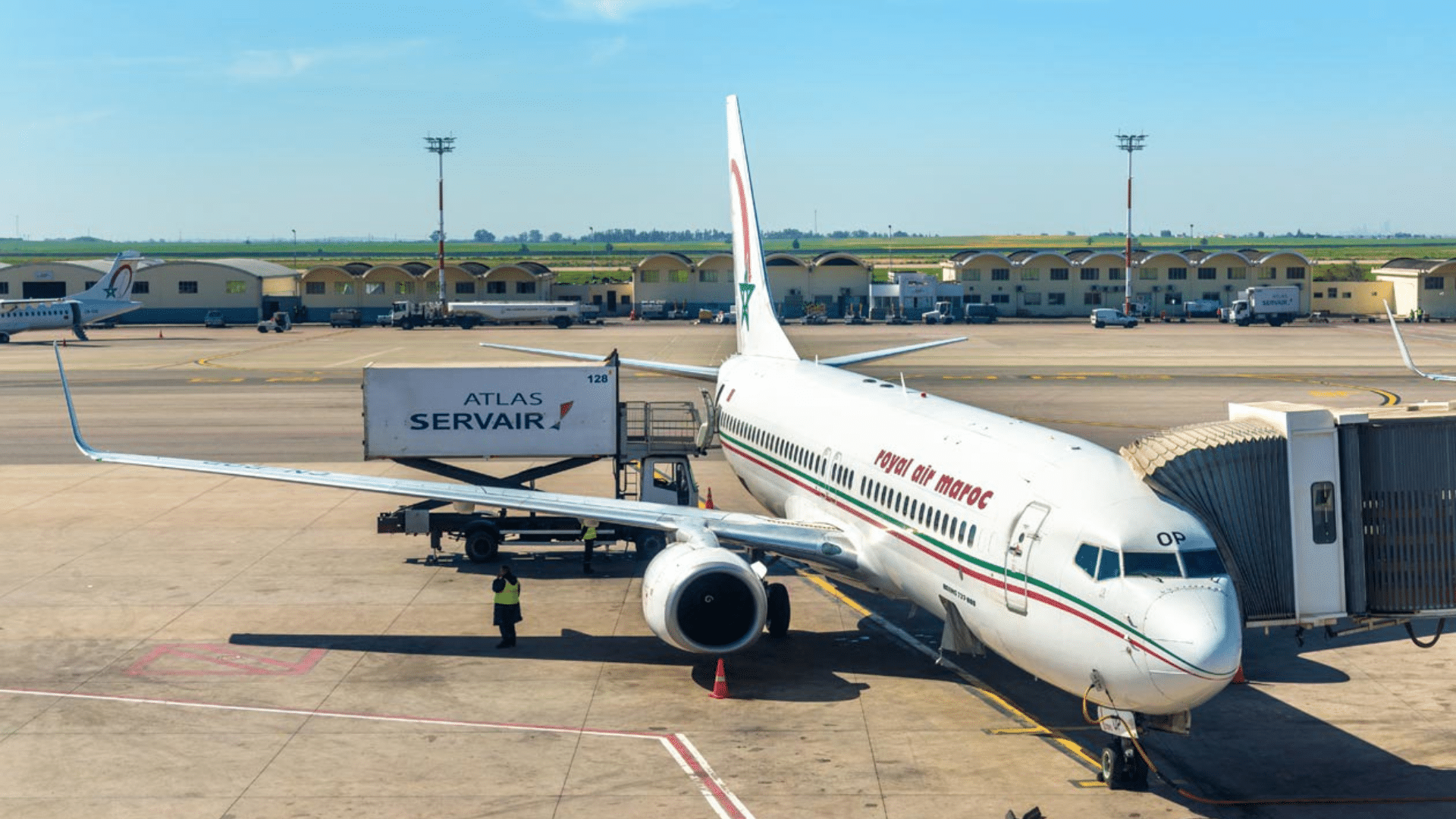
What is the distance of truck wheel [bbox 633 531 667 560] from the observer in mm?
33812

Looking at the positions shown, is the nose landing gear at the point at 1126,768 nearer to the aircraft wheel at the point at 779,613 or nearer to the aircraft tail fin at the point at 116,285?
the aircraft wheel at the point at 779,613

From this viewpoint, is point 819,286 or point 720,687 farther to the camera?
point 819,286

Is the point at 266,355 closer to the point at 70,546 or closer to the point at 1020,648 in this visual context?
the point at 70,546

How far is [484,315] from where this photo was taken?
5226 inches

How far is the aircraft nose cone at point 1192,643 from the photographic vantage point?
54.1ft

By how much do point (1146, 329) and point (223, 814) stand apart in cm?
11468

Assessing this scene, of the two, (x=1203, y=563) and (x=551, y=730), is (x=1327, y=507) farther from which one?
(x=551, y=730)

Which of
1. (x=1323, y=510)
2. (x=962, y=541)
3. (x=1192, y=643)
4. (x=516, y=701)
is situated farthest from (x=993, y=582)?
(x=516, y=701)

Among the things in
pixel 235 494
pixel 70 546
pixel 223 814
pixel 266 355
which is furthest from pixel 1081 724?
pixel 266 355

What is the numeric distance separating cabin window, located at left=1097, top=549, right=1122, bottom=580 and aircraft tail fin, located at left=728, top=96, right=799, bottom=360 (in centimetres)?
2089

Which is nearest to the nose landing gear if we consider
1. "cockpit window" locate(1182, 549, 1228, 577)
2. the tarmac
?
the tarmac

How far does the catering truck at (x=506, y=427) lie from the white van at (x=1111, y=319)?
9802 centimetres

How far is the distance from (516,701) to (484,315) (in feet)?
369

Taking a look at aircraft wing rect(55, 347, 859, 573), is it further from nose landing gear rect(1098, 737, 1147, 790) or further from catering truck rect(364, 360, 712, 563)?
nose landing gear rect(1098, 737, 1147, 790)
